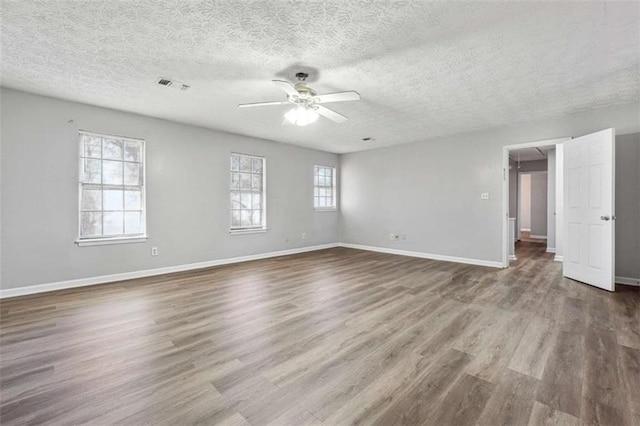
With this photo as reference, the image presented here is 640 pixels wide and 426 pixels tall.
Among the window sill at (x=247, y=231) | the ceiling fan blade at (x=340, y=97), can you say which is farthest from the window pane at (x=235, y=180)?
the ceiling fan blade at (x=340, y=97)

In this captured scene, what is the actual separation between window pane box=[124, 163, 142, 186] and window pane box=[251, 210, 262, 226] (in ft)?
7.24

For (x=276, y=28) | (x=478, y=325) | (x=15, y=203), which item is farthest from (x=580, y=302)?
(x=15, y=203)

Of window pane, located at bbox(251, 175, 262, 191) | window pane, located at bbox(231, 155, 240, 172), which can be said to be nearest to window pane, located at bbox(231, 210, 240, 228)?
window pane, located at bbox(251, 175, 262, 191)

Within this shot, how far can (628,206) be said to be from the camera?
4.07 metres

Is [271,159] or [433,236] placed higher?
[271,159]

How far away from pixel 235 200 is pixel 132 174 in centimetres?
184

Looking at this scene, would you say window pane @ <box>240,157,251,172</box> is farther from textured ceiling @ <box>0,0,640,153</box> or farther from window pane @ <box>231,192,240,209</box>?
textured ceiling @ <box>0,0,640,153</box>

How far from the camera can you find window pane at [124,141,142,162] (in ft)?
14.8

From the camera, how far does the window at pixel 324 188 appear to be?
24.7ft

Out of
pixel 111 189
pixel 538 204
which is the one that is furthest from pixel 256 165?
pixel 538 204

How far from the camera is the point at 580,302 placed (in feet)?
10.9

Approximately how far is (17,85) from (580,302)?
282 inches

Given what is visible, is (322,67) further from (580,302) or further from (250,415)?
(580,302)

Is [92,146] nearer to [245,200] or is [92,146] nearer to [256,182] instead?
[245,200]
